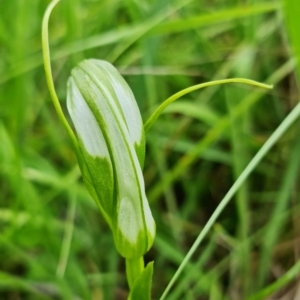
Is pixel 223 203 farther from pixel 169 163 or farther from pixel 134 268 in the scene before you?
pixel 169 163

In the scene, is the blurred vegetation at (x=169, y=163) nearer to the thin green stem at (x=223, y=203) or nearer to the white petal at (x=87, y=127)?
the thin green stem at (x=223, y=203)

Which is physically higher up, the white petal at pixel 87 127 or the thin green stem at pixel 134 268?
the white petal at pixel 87 127

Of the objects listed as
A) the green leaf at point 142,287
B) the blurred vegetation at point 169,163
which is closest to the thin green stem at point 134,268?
the green leaf at point 142,287

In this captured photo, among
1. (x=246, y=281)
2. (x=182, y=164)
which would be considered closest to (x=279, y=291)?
(x=246, y=281)

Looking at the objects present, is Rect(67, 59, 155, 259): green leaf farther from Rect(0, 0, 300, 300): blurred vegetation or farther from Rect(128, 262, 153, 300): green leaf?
Rect(0, 0, 300, 300): blurred vegetation

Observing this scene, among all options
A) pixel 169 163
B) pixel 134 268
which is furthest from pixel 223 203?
pixel 169 163

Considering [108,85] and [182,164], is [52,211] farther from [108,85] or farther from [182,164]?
[108,85]
